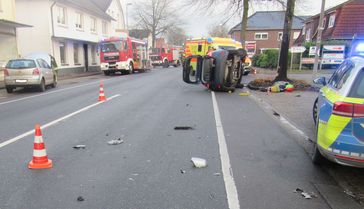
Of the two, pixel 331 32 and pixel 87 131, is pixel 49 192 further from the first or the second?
pixel 331 32

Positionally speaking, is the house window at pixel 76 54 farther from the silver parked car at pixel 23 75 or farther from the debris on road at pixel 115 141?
the debris on road at pixel 115 141

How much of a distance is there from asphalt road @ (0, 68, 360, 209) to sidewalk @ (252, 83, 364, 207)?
0.24 metres

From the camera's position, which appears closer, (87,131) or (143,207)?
(143,207)

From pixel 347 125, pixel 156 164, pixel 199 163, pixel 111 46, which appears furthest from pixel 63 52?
pixel 347 125

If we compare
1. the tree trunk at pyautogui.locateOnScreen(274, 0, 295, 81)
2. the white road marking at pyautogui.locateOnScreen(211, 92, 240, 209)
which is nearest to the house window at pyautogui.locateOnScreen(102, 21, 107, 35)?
the tree trunk at pyautogui.locateOnScreen(274, 0, 295, 81)

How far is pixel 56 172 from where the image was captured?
16.2ft

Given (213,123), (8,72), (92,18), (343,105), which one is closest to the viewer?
(343,105)

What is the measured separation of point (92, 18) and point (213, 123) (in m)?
31.4

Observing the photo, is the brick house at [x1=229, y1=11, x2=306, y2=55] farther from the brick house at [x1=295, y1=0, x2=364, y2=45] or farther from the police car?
the police car

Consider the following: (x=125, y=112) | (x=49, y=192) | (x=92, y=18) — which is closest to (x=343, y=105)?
(x=49, y=192)

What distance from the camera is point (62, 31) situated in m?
29.4

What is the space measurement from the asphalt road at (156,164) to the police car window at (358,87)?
1278 mm

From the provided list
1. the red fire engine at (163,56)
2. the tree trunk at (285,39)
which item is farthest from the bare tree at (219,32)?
the tree trunk at (285,39)

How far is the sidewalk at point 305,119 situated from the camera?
4.57 metres
